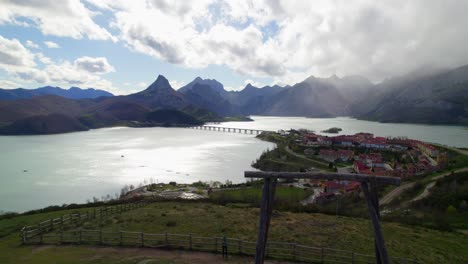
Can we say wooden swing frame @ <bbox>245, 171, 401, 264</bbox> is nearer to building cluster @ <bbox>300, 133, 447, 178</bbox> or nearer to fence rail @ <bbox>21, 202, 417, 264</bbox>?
fence rail @ <bbox>21, 202, 417, 264</bbox>

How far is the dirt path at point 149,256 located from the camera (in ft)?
59.4

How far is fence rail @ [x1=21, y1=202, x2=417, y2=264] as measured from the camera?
1858cm

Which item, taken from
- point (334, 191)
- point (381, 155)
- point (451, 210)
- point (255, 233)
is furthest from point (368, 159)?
point (255, 233)

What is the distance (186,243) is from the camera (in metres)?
21.0

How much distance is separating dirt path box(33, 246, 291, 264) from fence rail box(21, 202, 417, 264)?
0.62m

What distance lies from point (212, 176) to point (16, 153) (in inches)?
4237

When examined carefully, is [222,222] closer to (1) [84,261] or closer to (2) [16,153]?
(1) [84,261]

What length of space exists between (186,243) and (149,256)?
3.01 metres

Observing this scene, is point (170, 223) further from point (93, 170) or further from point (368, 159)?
point (93, 170)

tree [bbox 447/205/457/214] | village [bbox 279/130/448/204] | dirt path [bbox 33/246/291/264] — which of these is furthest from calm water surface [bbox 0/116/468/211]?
tree [bbox 447/205/457/214]

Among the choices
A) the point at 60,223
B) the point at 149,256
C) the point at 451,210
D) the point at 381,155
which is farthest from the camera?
the point at 381,155

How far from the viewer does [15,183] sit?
82.9 m

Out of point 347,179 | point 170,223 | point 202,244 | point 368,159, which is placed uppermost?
point 347,179

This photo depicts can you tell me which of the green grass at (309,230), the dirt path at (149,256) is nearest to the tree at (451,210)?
the green grass at (309,230)
